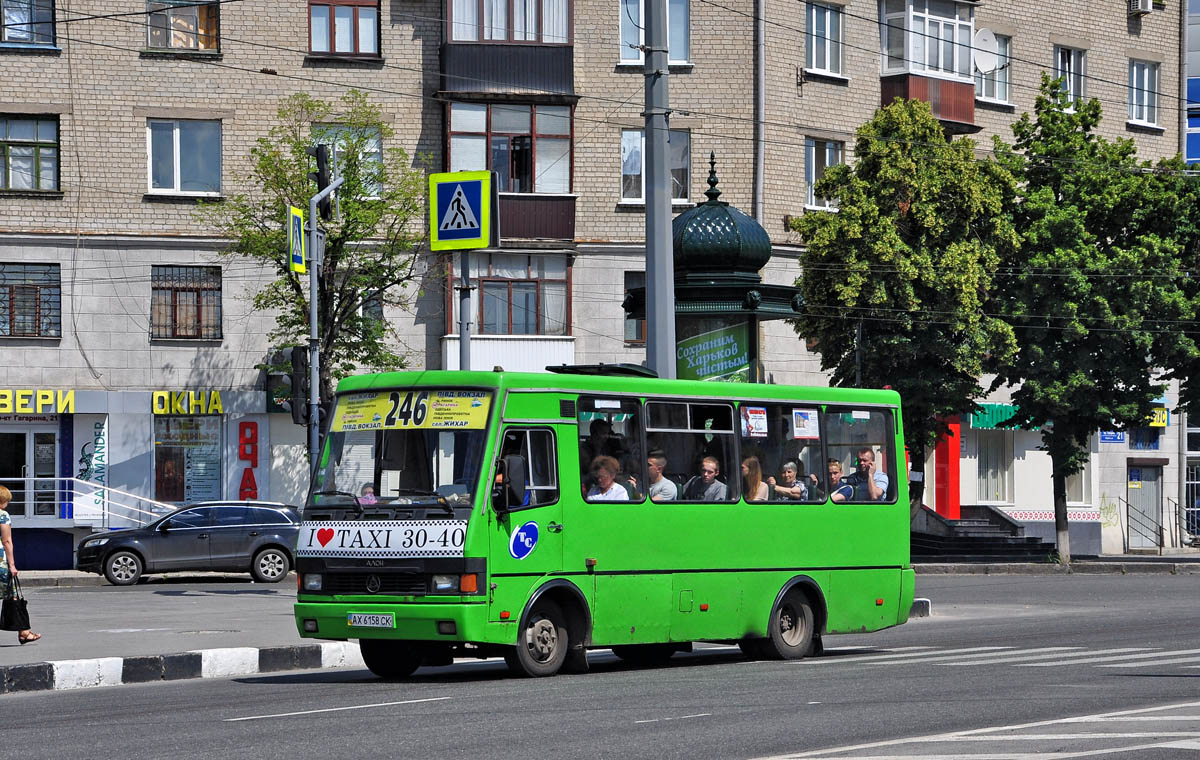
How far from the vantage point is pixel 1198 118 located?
54969mm

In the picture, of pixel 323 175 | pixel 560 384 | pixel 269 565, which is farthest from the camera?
pixel 269 565

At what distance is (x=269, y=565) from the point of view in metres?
33.1

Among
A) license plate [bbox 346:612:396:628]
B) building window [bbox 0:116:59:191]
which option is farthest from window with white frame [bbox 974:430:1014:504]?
license plate [bbox 346:612:396:628]

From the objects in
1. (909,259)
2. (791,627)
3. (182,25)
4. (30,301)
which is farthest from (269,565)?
(791,627)

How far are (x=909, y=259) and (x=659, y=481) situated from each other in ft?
72.8

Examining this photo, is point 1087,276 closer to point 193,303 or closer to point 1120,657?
point 193,303

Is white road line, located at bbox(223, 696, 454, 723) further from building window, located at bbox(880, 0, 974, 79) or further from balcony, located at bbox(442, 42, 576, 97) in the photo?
building window, located at bbox(880, 0, 974, 79)

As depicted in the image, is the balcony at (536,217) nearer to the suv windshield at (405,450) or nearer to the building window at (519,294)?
the building window at (519,294)

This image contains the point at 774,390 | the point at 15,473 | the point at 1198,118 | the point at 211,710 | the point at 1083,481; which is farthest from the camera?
the point at 1198,118

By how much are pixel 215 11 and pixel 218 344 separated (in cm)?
721

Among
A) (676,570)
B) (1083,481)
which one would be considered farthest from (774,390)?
(1083,481)

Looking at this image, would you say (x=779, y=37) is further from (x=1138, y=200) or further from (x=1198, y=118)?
(x=1198, y=118)

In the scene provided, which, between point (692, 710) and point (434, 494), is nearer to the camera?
point (692, 710)

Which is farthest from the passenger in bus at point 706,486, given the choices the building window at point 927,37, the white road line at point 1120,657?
the building window at point 927,37
